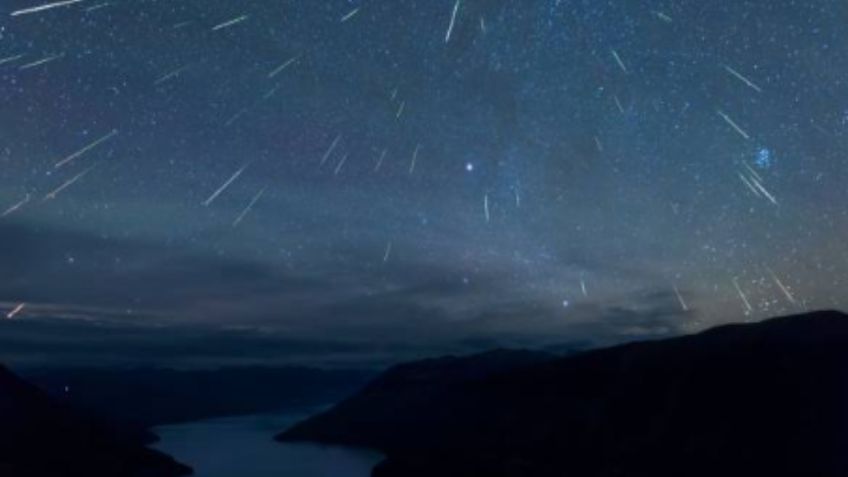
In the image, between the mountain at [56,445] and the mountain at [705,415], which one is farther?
the mountain at [56,445]

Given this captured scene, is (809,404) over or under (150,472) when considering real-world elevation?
over

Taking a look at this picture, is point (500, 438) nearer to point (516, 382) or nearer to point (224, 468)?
point (516, 382)

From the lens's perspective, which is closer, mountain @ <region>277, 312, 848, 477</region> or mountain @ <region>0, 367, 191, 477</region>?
mountain @ <region>277, 312, 848, 477</region>

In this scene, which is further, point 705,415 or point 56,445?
point 56,445

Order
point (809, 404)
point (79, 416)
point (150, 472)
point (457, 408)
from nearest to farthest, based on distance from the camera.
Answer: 1. point (809, 404)
2. point (150, 472)
3. point (79, 416)
4. point (457, 408)

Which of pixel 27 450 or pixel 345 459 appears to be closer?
pixel 27 450

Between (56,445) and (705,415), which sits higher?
(705,415)

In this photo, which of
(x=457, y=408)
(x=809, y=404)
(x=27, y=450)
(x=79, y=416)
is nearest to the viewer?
(x=809, y=404)

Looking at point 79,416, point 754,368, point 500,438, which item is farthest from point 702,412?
point 79,416
